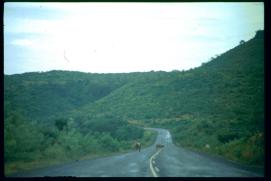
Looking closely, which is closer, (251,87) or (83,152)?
(83,152)

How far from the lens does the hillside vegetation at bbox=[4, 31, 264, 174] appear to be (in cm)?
3144

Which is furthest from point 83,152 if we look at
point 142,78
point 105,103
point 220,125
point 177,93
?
point 142,78

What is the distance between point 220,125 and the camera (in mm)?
65500

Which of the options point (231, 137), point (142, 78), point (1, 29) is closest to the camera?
point (1, 29)

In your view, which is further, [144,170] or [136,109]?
[136,109]

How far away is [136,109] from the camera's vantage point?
284 ft

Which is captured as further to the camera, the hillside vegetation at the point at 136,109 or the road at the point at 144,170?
the hillside vegetation at the point at 136,109

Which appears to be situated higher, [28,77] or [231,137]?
[28,77]

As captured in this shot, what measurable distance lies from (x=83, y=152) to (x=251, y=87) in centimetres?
4776

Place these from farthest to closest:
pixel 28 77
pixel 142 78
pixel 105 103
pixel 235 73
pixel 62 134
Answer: pixel 142 78
pixel 235 73
pixel 105 103
pixel 28 77
pixel 62 134

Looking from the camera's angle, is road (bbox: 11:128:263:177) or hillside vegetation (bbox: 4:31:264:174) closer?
road (bbox: 11:128:263:177)

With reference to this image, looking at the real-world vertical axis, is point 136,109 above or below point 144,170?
above

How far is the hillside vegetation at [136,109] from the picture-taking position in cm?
3144
